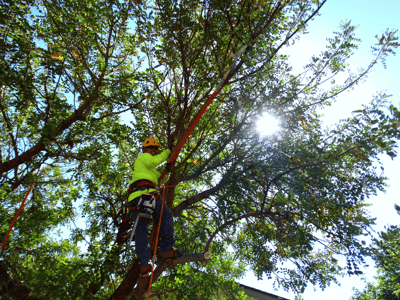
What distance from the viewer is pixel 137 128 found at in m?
8.05

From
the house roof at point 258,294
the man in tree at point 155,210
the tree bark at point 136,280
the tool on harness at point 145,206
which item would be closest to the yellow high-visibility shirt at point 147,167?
the man in tree at point 155,210

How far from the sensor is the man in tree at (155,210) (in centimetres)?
445

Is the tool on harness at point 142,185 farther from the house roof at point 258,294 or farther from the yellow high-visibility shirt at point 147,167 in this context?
the house roof at point 258,294

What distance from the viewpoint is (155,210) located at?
179 inches

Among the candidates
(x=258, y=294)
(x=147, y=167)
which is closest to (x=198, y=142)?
(x=147, y=167)

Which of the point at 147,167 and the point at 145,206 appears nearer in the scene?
the point at 145,206

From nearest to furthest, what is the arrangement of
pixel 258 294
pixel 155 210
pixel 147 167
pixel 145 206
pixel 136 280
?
pixel 145 206 < pixel 155 210 < pixel 147 167 < pixel 136 280 < pixel 258 294

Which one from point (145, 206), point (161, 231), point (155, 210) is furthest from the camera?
point (161, 231)

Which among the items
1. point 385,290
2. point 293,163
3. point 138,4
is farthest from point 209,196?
point 385,290

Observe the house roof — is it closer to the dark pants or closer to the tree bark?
the tree bark

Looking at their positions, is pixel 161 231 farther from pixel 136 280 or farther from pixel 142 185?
pixel 136 280

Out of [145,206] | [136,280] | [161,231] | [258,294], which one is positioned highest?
[258,294]

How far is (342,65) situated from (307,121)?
1995 millimetres

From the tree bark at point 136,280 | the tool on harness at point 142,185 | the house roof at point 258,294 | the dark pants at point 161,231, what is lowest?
the tree bark at point 136,280
